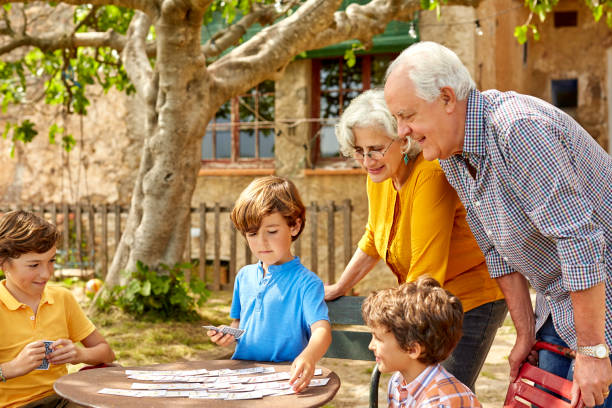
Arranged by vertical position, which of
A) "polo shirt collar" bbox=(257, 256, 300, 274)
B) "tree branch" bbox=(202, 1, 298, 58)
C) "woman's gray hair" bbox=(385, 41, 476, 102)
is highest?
"tree branch" bbox=(202, 1, 298, 58)

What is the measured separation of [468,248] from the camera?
2398mm

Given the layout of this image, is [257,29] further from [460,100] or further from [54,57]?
[460,100]

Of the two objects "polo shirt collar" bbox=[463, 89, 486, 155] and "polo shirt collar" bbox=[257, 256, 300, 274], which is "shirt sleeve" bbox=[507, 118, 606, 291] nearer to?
"polo shirt collar" bbox=[463, 89, 486, 155]

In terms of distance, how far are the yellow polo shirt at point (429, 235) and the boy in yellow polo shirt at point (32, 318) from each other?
46.1 inches

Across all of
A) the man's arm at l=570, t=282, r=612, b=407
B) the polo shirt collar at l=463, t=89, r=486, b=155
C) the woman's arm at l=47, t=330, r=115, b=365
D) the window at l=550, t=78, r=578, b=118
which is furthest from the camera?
the window at l=550, t=78, r=578, b=118

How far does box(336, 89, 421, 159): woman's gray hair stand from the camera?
7.51 ft

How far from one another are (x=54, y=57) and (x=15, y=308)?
20.7ft

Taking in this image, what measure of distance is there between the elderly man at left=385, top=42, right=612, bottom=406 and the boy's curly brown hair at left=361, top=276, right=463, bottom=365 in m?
0.29

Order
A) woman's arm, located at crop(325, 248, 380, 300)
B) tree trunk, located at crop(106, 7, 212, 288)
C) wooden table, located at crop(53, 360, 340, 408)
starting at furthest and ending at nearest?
1. tree trunk, located at crop(106, 7, 212, 288)
2. woman's arm, located at crop(325, 248, 380, 300)
3. wooden table, located at crop(53, 360, 340, 408)

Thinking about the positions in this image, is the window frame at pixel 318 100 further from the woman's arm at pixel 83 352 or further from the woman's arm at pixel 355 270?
the woman's arm at pixel 83 352

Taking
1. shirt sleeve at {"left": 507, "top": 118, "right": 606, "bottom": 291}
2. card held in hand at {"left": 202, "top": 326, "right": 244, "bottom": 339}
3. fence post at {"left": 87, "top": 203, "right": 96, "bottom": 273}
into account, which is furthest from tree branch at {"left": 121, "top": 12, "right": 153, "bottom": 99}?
shirt sleeve at {"left": 507, "top": 118, "right": 606, "bottom": 291}

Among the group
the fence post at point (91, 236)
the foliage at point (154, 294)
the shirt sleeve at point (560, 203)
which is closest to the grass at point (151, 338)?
the foliage at point (154, 294)

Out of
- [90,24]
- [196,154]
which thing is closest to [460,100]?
[196,154]

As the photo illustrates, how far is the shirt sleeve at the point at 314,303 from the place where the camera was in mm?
2145
